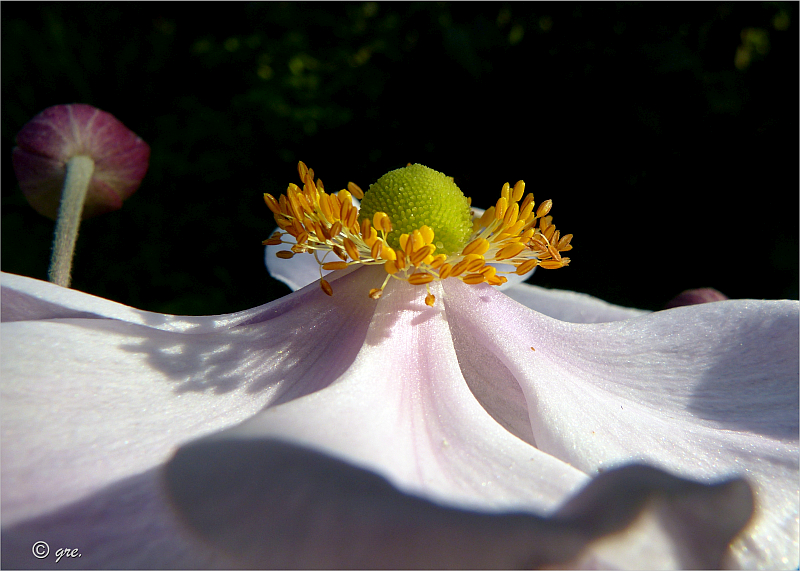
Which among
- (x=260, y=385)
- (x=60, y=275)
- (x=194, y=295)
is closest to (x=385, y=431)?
(x=260, y=385)

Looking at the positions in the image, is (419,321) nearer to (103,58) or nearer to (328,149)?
(328,149)

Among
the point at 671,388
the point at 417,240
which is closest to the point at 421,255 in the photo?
the point at 417,240

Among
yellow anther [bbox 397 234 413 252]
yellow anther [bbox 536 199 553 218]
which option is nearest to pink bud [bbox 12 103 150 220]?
yellow anther [bbox 397 234 413 252]

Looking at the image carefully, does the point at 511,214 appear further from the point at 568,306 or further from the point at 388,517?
the point at 388,517

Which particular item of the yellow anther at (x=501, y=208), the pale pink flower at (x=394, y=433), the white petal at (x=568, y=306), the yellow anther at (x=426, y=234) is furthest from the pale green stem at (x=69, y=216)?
the white petal at (x=568, y=306)

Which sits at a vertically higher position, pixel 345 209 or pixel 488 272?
pixel 345 209

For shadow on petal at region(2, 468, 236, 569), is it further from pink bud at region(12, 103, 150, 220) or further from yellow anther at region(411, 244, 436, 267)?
pink bud at region(12, 103, 150, 220)
